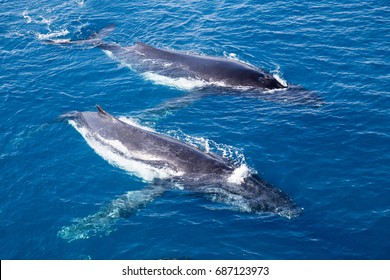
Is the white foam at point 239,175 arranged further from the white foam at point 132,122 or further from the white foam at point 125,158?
the white foam at point 132,122

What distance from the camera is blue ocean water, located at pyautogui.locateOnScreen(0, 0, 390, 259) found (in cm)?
2794

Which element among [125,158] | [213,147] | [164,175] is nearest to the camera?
[164,175]

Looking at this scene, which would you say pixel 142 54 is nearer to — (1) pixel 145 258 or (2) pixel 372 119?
(2) pixel 372 119

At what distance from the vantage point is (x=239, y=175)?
31469 millimetres

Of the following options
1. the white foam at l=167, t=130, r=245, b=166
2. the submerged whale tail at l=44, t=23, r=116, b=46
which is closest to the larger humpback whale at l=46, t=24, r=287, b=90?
the submerged whale tail at l=44, t=23, r=116, b=46

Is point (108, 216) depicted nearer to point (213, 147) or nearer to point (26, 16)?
point (213, 147)

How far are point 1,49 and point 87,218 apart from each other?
31394 millimetres

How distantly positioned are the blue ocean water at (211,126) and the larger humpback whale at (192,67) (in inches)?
58.5

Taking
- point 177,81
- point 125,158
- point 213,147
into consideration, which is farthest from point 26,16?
point 213,147

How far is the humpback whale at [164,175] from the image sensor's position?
29438 millimetres

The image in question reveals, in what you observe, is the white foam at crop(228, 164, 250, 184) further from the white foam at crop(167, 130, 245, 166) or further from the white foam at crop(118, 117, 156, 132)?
the white foam at crop(118, 117, 156, 132)

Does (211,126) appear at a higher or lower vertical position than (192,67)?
lower

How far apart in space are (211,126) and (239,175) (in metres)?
7.87

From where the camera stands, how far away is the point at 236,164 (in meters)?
33.1
